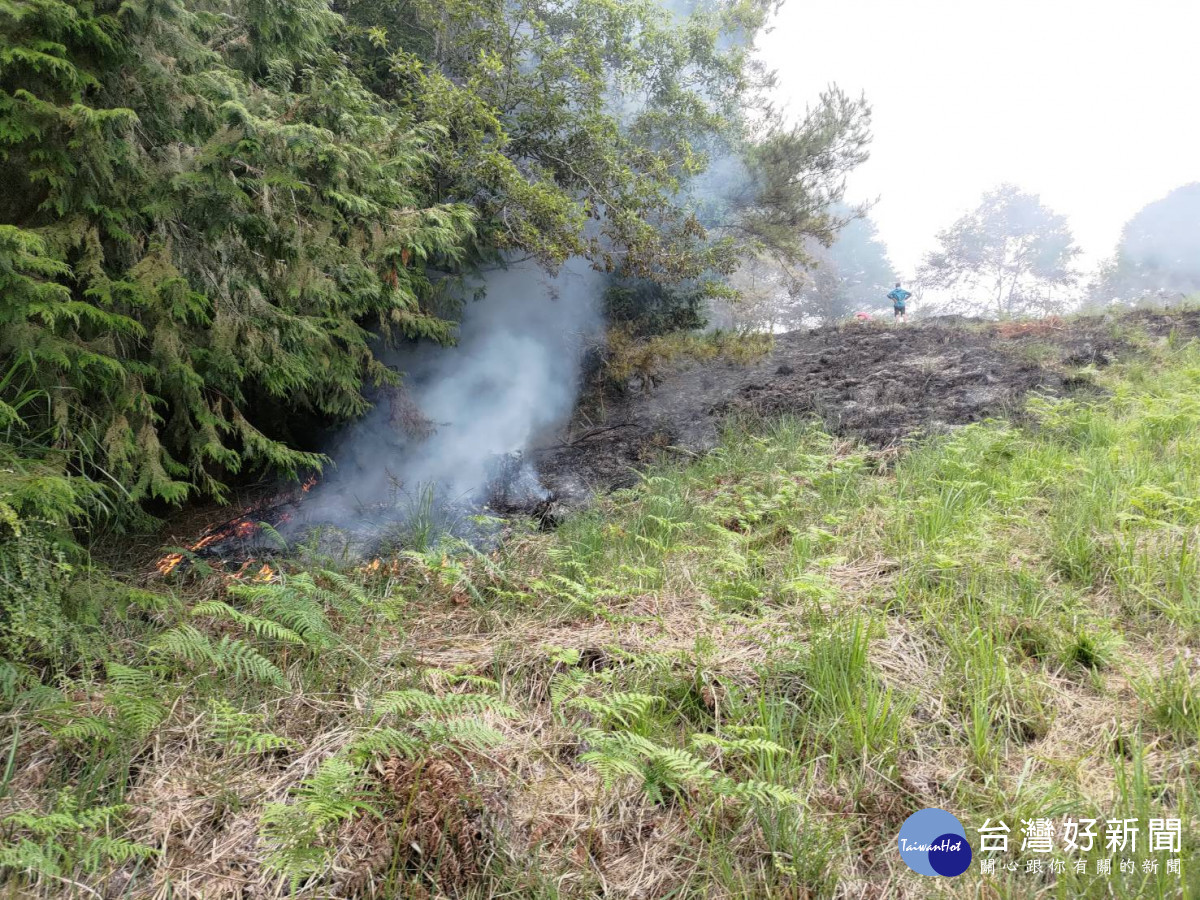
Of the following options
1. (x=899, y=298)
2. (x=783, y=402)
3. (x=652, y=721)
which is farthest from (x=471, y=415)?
(x=899, y=298)

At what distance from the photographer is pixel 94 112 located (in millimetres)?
2871

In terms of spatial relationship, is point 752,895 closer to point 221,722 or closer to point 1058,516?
point 221,722

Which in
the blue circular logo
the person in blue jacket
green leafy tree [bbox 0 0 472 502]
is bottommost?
the blue circular logo

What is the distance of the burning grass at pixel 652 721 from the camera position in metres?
1.49

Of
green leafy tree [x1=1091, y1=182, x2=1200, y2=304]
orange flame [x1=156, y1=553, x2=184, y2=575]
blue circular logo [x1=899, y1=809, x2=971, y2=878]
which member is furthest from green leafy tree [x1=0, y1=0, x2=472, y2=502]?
green leafy tree [x1=1091, y1=182, x2=1200, y2=304]

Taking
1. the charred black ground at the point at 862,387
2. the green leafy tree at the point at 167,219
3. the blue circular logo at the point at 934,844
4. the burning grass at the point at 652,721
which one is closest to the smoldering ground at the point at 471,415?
the charred black ground at the point at 862,387

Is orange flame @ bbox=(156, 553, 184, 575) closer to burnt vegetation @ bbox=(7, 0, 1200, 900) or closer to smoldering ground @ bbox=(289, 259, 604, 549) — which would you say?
burnt vegetation @ bbox=(7, 0, 1200, 900)

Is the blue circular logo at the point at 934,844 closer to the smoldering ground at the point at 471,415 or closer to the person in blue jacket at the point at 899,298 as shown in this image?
the smoldering ground at the point at 471,415

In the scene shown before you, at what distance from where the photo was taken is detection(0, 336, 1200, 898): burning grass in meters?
1.49

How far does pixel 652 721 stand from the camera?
6.34 feet

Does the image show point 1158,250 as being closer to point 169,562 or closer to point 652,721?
point 652,721

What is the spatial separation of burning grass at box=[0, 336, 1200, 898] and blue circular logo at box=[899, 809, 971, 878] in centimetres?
3

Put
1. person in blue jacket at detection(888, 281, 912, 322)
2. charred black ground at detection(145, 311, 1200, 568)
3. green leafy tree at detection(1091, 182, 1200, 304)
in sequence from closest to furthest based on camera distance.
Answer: charred black ground at detection(145, 311, 1200, 568) < person in blue jacket at detection(888, 281, 912, 322) < green leafy tree at detection(1091, 182, 1200, 304)

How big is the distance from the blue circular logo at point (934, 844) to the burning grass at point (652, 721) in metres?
0.03
